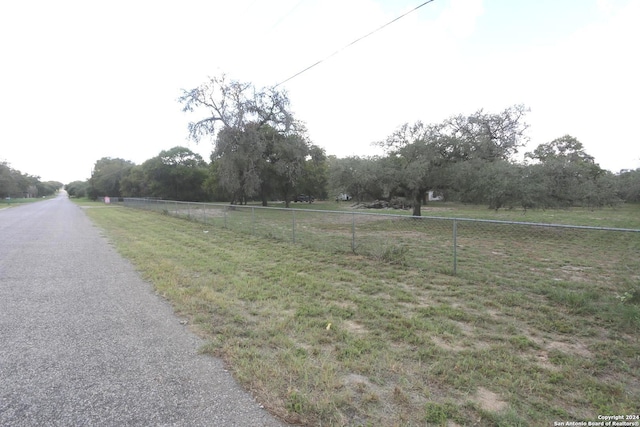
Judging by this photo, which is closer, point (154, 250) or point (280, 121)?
point (154, 250)

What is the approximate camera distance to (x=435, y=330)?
3.67m

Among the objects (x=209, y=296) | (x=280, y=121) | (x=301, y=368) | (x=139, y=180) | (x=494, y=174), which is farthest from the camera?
(x=139, y=180)

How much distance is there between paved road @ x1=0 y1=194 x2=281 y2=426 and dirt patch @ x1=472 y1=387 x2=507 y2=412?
61.2 inches

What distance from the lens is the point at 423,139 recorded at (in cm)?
1638

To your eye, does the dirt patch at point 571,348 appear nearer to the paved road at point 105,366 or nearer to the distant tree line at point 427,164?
the paved road at point 105,366

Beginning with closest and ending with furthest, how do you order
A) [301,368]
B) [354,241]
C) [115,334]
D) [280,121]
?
[301,368] → [115,334] → [354,241] → [280,121]

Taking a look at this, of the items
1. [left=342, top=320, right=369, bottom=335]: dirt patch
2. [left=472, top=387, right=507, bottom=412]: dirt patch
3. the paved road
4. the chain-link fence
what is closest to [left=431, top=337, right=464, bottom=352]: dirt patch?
[left=472, top=387, right=507, bottom=412]: dirt patch

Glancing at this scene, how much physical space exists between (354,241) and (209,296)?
430 centimetres

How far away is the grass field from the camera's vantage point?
2422 mm

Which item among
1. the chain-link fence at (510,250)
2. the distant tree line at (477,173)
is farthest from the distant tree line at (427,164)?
the chain-link fence at (510,250)

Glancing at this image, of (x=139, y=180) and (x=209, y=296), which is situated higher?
(x=139, y=180)

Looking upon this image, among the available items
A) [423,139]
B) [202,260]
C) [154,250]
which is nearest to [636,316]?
[202,260]

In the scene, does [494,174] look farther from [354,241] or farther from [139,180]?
[139,180]

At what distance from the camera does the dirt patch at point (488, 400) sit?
2358 mm
